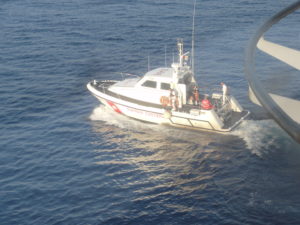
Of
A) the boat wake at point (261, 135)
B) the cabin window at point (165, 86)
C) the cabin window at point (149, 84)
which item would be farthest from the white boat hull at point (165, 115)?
the cabin window at point (149, 84)

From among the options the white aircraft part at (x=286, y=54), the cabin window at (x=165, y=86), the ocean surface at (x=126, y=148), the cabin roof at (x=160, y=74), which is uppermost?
the white aircraft part at (x=286, y=54)

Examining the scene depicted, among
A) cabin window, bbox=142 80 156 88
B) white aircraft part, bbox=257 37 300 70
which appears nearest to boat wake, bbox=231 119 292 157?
cabin window, bbox=142 80 156 88

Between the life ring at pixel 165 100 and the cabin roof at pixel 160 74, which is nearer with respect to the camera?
the life ring at pixel 165 100

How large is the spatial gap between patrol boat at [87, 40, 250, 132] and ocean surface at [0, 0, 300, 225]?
2.89 feet

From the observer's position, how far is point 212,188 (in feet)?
76.2

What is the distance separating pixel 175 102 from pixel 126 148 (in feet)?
17.7

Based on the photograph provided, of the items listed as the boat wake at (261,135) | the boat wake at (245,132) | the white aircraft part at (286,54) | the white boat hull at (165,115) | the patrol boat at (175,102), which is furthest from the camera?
the patrol boat at (175,102)

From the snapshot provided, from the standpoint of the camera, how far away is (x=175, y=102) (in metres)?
30.0

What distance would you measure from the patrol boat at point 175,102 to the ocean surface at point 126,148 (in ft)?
2.89

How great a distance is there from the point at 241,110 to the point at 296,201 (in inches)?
442

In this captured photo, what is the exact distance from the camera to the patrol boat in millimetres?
29516

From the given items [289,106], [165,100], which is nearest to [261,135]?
[165,100]

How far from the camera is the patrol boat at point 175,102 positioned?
96.8 ft

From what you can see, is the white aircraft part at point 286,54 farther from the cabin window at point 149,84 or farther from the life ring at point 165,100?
the cabin window at point 149,84
